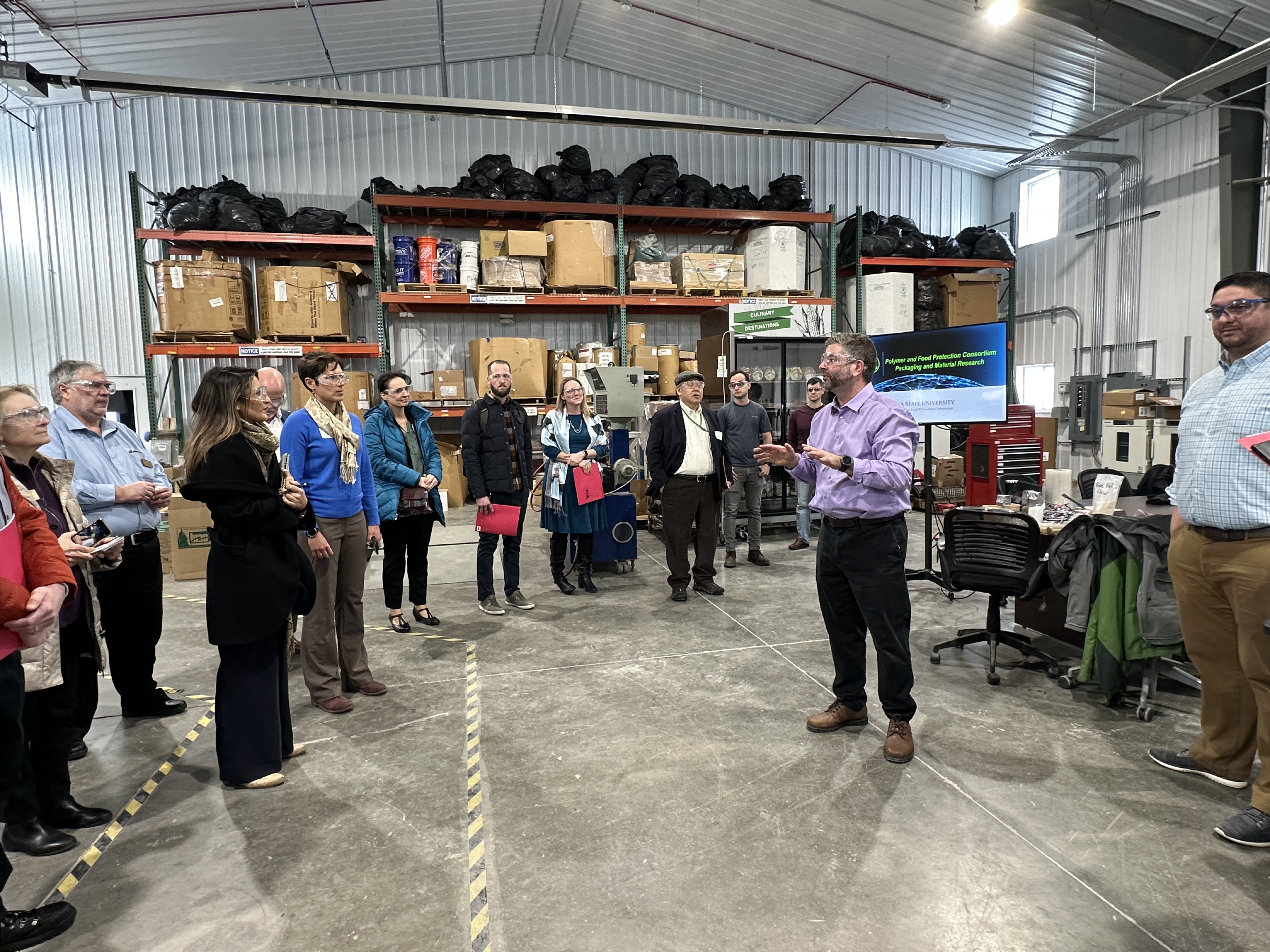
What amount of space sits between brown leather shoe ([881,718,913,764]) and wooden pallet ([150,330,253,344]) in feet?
26.6

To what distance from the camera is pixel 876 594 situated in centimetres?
296

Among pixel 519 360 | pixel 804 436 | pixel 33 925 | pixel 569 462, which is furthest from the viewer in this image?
pixel 519 360

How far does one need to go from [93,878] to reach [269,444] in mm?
1511

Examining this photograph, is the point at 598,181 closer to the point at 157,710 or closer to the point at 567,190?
the point at 567,190

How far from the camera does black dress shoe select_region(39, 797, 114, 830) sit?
8.66ft

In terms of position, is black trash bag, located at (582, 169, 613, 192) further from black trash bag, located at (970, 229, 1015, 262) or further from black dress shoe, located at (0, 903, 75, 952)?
black dress shoe, located at (0, 903, 75, 952)

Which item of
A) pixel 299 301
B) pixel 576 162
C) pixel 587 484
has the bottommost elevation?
pixel 587 484

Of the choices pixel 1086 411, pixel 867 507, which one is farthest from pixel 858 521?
pixel 1086 411

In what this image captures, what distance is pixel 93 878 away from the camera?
2373 millimetres

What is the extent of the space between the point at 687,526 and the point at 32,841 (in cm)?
410

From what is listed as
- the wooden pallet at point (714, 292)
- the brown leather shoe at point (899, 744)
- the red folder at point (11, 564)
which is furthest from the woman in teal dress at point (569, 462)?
the wooden pallet at point (714, 292)

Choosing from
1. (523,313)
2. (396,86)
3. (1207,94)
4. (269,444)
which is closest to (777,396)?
(523,313)

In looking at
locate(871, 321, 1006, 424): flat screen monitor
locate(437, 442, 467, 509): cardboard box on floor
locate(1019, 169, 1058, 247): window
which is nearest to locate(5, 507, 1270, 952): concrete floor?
locate(871, 321, 1006, 424): flat screen monitor

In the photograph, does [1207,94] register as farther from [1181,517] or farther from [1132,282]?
[1181,517]
